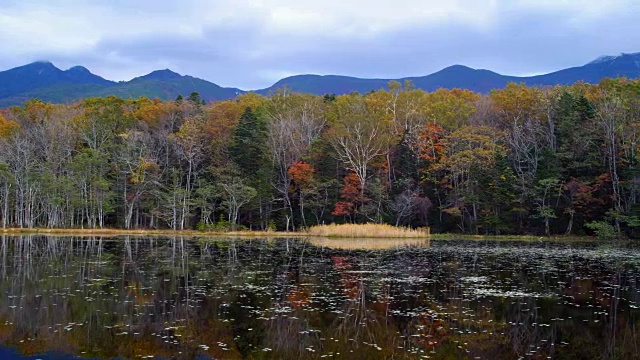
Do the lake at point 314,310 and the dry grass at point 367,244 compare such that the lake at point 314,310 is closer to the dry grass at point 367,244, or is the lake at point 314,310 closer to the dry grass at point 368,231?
the dry grass at point 367,244

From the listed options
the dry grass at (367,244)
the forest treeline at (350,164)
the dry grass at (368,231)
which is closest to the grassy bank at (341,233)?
the dry grass at (368,231)

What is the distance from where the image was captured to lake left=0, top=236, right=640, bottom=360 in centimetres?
1059

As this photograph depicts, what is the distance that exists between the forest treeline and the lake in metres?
24.9

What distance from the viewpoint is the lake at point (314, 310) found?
34.7 ft

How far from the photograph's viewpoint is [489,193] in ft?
161

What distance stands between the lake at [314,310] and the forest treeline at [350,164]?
24.9 meters

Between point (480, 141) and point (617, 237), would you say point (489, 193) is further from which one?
point (617, 237)

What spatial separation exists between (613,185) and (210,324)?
41.9 metres

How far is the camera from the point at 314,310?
45.3ft

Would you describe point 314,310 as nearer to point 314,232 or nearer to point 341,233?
point 341,233

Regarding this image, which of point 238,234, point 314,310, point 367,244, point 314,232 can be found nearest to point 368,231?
point 314,232

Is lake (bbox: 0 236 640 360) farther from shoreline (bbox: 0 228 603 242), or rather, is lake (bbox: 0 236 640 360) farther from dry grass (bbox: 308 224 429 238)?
shoreline (bbox: 0 228 603 242)

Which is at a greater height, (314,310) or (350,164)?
(350,164)

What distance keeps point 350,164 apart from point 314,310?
41303 millimetres
